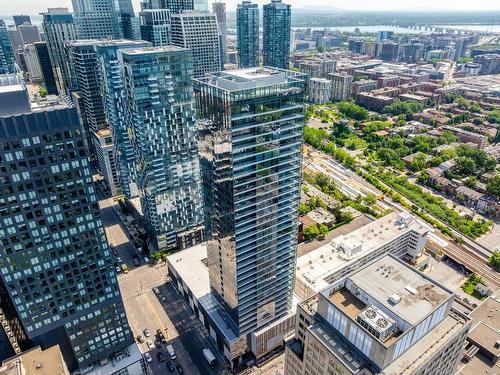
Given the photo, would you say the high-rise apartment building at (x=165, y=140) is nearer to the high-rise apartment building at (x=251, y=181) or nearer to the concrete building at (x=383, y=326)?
the high-rise apartment building at (x=251, y=181)

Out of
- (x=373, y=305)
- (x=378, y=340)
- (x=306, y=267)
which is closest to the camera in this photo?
(x=378, y=340)

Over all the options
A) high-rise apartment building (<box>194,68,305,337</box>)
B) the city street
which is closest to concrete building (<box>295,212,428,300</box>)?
high-rise apartment building (<box>194,68,305,337</box>)

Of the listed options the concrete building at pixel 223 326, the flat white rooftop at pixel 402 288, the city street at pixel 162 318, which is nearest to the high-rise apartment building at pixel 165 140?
the city street at pixel 162 318

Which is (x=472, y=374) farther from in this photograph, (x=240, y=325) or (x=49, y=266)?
(x=49, y=266)

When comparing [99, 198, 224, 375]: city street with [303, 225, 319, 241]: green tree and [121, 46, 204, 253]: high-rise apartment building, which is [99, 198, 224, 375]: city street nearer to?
[121, 46, 204, 253]: high-rise apartment building

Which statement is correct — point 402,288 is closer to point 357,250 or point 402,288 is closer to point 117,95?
point 357,250

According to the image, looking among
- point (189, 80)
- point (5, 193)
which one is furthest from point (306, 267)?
point (5, 193)

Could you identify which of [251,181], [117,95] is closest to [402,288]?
[251,181]
